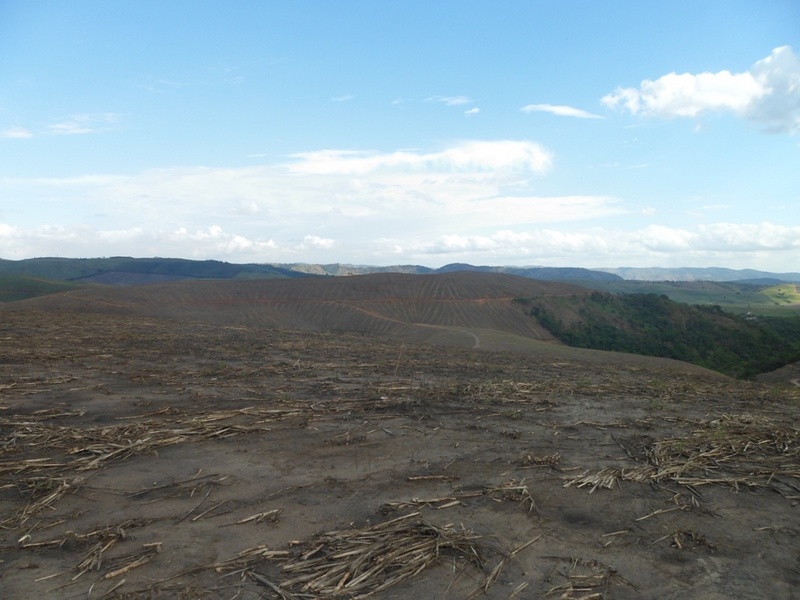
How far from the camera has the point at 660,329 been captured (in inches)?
2066

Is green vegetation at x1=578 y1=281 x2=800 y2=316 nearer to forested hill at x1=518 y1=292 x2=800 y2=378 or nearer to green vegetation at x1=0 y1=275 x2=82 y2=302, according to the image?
forested hill at x1=518 y1=292 x2=800 y2=378

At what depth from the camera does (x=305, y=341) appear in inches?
795

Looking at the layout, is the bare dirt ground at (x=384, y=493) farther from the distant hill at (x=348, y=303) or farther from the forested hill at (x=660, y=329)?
the forested hill at (x=660, y=329)

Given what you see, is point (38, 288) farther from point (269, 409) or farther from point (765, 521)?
point (765, 521)

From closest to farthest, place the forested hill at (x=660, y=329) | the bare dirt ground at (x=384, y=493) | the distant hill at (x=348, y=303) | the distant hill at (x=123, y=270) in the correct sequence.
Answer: the bare dirt ground at (x=384, y=493) < the distant hill at (x=348, y=303) < the forested hill at (x=660, y=329) < the distant hill at (x=123, y=270)

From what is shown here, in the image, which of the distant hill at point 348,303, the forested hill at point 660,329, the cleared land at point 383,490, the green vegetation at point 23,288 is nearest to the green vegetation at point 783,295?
the forested hill at point 660,329

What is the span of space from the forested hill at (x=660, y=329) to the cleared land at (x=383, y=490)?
3868 centimetres

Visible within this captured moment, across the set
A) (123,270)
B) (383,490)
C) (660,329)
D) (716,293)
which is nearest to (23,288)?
(123,270)

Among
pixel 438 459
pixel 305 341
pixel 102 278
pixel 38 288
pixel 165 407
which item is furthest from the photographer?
pixel 102 278

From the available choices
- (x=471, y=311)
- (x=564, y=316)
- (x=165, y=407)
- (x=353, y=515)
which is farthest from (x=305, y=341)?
(x=564, y=316)

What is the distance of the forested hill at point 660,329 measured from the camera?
46781mm

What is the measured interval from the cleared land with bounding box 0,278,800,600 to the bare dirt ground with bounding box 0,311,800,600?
0.02 meters

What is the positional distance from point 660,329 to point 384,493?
5405cm

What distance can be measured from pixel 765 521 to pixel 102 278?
417ft
